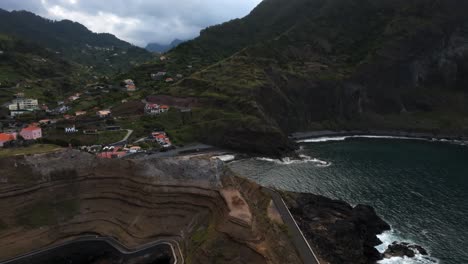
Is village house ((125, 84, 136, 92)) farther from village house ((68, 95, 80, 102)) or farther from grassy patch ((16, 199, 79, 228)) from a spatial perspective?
grassy patch ((16, 199, 79, 228))

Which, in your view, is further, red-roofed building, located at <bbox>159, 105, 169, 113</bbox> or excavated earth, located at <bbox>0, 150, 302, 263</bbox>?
red-roofed building, located at <bbox>159, 105, 169, 113</bbox>

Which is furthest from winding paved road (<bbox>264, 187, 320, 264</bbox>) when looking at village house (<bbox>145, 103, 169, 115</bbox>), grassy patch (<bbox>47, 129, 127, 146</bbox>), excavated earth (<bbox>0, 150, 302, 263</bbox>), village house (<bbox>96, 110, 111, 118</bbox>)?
village house (<bbox>96, 110, 111, 118</bbox>)

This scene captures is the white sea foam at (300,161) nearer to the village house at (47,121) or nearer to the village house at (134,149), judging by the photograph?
the village house at (134,149)

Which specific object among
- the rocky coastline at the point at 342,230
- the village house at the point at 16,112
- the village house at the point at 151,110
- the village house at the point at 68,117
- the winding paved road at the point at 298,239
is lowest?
the rocky coastline at the point at 342,230

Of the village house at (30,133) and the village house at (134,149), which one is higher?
the village house at (30,133)

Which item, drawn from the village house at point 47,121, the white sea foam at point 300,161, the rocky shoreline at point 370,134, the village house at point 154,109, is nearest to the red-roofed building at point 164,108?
the village house at point 154,109

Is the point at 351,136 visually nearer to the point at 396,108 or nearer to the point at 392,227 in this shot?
the point at 396,108

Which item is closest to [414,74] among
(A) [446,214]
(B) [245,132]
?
(B) [245,132]
